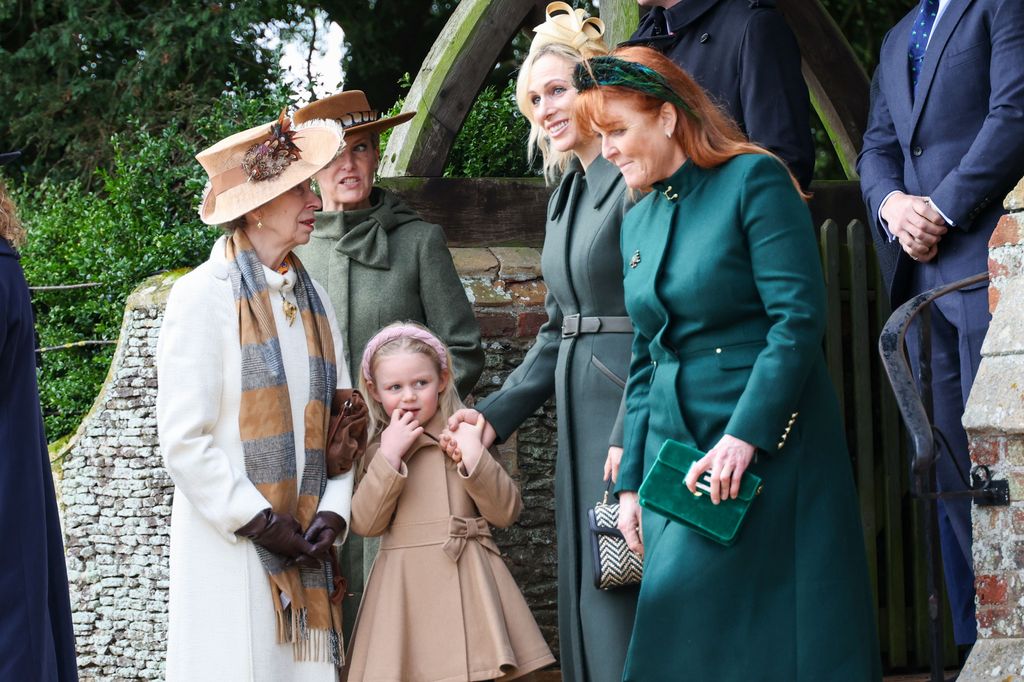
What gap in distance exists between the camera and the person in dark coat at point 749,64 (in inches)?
177

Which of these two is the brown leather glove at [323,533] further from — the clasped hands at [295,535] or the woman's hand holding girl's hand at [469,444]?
the woman's hand holding girl's hand at [469,444]

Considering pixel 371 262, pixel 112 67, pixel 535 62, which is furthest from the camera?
pixel 112 67

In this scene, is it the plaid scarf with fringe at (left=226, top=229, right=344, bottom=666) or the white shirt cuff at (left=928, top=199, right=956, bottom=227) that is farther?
the white shirt cuff at (left=928, top=199, right=956, bottom=227)

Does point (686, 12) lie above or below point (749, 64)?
above

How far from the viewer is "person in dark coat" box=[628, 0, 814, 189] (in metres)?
4.48

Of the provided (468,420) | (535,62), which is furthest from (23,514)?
(535,62)

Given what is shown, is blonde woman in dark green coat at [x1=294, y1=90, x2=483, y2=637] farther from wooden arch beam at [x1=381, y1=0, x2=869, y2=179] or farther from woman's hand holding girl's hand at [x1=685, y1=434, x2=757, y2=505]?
woman's hand holding girl's hand at [x1=685, y1=434, x2=757, y2=505]

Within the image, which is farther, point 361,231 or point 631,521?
point 361,231

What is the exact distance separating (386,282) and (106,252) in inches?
142

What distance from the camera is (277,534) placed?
3846 mm

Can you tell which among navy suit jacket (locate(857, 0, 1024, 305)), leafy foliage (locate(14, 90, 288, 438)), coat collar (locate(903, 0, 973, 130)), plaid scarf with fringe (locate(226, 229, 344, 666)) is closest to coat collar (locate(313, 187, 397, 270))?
plaid scarf with fringe (locate(226, 229, 344, 666))

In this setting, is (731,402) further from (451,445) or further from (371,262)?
(371,262)

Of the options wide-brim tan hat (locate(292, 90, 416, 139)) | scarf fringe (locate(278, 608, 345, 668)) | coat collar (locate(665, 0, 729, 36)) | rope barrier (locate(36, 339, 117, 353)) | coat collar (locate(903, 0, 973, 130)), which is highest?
coat collar (locate(665, 0, 729, 36))

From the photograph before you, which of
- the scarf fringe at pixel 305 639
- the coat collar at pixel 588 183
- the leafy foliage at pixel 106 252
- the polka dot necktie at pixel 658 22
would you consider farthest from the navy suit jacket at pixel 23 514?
the leafy foliage at pixel 106 252
